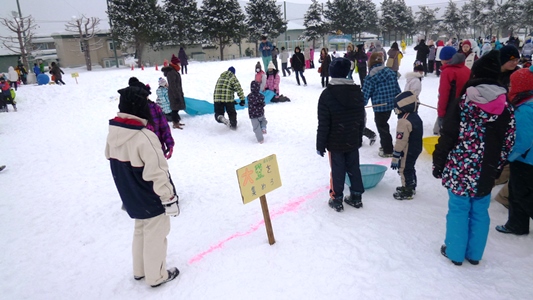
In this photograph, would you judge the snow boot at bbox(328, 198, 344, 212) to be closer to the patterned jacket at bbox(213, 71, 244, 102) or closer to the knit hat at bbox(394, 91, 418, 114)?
the knit hat at bbox(394, 91, 418, 114)

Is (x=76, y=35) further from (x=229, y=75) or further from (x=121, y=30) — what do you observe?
(x=229, y=75)

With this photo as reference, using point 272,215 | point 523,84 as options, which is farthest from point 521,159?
point 272,215

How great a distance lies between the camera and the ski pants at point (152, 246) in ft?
9.93

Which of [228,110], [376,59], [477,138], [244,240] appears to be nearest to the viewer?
[477,138]

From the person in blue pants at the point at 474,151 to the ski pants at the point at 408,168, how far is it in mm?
1437

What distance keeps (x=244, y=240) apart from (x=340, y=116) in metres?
1.82

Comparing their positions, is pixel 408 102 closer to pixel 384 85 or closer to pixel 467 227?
pixel 384 85

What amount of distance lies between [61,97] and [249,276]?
1444 cm

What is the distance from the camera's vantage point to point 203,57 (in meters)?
35.4

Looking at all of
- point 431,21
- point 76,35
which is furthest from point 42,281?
point 431,21

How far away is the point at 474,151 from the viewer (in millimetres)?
2781

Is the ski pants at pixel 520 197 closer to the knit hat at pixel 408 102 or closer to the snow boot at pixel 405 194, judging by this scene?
the snow boot at pixel 405 194

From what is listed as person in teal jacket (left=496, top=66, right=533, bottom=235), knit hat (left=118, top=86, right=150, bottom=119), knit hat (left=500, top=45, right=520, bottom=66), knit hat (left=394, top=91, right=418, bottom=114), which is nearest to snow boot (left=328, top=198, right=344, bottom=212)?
knit hat (left=394, top=91, right=418, bottom=114)

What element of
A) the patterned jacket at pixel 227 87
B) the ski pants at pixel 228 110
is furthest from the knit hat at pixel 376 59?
the ski pants at pixel 228 110
